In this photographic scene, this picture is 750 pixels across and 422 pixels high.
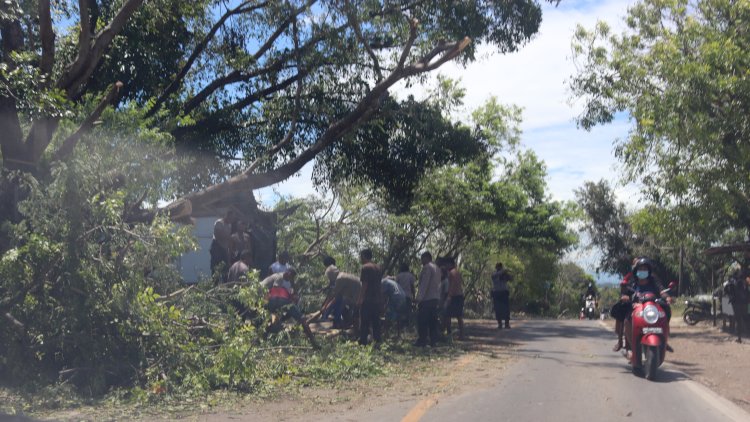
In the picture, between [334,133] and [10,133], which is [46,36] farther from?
[334,133]

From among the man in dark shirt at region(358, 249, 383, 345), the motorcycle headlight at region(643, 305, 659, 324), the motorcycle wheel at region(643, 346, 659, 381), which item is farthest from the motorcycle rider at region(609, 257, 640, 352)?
the man in dark shirt at region(358, 249, 383, 345)

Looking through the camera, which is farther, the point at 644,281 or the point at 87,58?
the point at 644,281

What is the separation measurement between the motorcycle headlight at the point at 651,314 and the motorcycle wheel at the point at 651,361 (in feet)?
1.22

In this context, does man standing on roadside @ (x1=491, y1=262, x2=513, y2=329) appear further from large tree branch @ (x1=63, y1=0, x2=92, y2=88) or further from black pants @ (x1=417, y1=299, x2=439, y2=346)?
large tree branch @ (x1=63, y1=0, x2=92, y2=88)

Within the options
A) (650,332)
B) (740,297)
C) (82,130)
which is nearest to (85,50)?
(82,130)

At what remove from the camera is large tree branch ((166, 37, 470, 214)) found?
14.1 metres

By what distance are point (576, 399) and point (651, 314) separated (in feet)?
7.53

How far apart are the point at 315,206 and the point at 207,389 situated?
1303cm

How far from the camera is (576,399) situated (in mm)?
9656

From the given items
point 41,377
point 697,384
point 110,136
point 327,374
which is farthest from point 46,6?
point 697,384

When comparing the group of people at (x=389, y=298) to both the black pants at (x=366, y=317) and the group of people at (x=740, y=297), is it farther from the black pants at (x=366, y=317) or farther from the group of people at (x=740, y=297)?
the group of people at (x=740, y=297)

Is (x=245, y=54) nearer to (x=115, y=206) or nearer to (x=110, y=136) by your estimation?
(x=110, y=136)

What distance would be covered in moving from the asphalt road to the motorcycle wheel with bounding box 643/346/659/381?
0.34ft

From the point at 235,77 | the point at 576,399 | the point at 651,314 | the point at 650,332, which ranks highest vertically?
the point at 235,77
